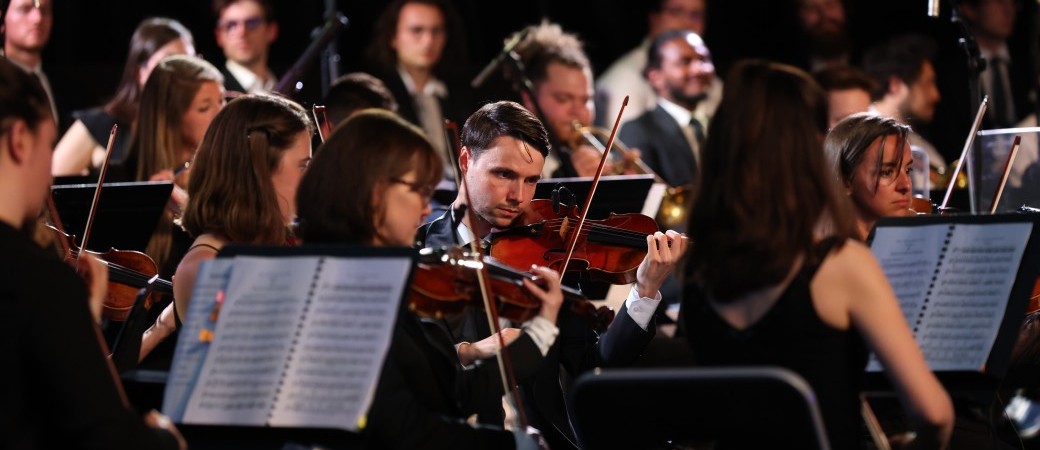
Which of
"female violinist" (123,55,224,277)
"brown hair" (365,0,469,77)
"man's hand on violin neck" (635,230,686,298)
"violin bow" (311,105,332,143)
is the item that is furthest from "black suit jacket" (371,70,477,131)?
"man's hand on violin neck" (635,230,686,298)

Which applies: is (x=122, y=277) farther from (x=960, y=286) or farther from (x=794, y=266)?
(x=960, y=286)

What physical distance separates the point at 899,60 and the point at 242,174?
426cm

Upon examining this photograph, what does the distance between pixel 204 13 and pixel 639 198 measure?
339 centimetres

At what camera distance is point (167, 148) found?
177 inches

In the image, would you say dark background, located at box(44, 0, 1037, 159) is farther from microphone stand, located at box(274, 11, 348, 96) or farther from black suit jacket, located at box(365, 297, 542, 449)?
black suit jacket, located at box(365, 297, 542, 449)

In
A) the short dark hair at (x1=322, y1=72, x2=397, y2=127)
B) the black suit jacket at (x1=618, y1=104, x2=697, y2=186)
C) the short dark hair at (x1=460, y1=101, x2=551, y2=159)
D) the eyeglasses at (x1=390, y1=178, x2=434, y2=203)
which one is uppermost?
the eyeglasses at (x1=390, y1=178, x2=434, y2=203)

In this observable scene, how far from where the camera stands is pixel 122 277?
3.38 metres

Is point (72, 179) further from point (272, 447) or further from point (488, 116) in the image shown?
point (272, 447)

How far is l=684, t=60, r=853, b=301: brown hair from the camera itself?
7.27 feet

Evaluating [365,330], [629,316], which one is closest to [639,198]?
[629,316]

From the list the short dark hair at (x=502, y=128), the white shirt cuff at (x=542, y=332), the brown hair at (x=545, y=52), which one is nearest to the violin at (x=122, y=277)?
the short dark hair at (x=502, y=128)

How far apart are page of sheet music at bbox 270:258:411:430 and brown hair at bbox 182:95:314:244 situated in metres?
0.81

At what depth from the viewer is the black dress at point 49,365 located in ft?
6.15

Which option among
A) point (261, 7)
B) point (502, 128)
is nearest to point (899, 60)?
point (261, 7)
